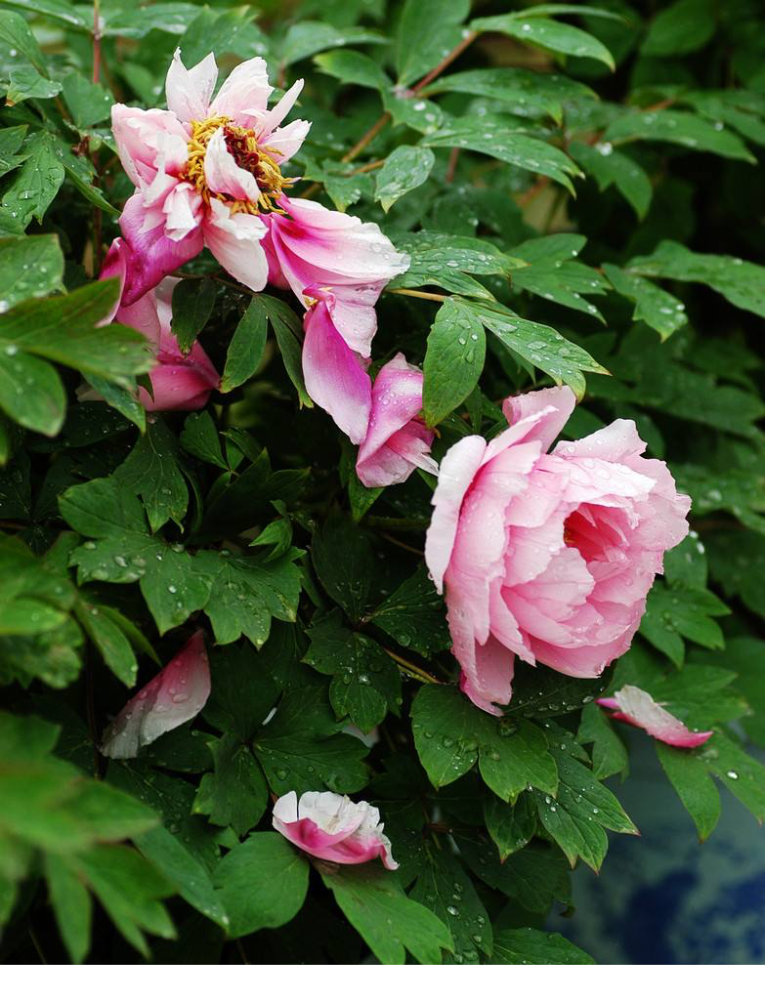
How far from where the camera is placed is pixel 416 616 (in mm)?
645

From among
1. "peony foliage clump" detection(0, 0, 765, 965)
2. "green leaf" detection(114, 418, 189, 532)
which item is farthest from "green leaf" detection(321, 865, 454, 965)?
"green leaf" detection(114, 418, 189, 532)

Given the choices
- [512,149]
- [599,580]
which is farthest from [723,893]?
[512,149]

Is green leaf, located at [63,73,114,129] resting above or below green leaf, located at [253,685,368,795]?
above

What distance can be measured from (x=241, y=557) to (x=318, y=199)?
335 mm

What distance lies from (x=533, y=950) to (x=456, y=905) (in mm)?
62

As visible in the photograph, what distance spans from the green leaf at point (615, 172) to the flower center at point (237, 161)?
0.43m

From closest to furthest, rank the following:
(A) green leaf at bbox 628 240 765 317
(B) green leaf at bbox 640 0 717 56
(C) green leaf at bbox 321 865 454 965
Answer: (C) green leaf at bbox 321 865 454 965 → (A) green leaf at bbox 628 240 765 317 → (B) green leaf at bbox 640 0 717 56

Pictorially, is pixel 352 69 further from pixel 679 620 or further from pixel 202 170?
pixel 679 620

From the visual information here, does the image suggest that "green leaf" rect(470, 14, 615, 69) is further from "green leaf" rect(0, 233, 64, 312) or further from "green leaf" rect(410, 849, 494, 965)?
"green leaf" rect(410, 849, 494, 965)

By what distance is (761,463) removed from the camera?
1048 mm

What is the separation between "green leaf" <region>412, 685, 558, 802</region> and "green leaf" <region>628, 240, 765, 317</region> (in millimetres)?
439

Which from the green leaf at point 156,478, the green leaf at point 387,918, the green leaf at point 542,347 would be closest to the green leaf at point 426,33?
the green leaf at point 542,347

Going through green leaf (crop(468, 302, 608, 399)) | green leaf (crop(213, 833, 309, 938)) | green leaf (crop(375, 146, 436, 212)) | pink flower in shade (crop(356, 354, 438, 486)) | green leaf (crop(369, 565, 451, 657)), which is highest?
green leaf (crop(375, 146, 436, 212))

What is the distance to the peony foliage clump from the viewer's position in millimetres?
521
